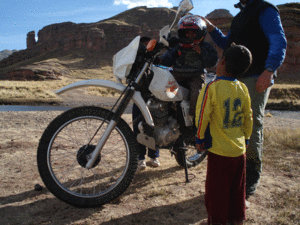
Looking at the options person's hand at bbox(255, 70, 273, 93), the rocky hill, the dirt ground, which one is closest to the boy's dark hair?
person's hand at bbox(255, 70, 273, 93)

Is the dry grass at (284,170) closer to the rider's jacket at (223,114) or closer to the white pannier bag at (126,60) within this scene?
the rider's jacket at (223,114)

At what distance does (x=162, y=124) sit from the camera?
2697 mm

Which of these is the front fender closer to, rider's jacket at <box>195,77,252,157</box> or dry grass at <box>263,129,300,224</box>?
rider's jacket at <box>195,77,252,157</box>

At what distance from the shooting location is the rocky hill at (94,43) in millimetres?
40281

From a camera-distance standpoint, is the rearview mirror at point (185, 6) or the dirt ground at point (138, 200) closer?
the dirt ground at point (138, 200)

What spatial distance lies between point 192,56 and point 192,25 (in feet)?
1.19

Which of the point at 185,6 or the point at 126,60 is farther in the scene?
the point at 185,6

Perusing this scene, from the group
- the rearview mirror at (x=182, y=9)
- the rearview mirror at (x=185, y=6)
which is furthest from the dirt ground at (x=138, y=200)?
the rearview mirror at (x=185, y=6)

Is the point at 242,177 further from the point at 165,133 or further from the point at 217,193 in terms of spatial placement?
the point at 165,133

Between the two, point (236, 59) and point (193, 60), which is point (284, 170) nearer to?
point (193, 60)

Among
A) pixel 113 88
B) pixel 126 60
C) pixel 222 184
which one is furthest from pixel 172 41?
pixel 222 184

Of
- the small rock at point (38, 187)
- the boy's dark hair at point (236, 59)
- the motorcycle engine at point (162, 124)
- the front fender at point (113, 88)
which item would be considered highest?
the boy's dark hair at point (236, 59)

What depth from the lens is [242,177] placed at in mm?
1945

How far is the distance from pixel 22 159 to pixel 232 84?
321 cm
